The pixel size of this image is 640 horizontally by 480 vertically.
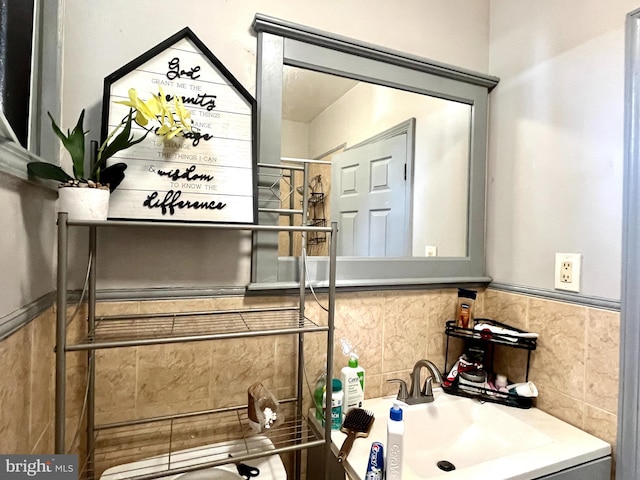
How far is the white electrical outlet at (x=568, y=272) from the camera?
109 cm

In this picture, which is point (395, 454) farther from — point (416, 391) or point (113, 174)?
point (113, 174)

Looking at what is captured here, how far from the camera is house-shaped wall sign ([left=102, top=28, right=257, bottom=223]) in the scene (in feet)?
2.95

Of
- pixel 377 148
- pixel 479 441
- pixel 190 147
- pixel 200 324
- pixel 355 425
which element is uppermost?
pixel 377 148

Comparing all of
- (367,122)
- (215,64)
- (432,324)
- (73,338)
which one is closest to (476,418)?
(432,324)

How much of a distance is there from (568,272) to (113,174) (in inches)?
53.4

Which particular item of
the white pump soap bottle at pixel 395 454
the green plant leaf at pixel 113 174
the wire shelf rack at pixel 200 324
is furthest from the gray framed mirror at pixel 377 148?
the white pump soap bottle at pixel 395 454

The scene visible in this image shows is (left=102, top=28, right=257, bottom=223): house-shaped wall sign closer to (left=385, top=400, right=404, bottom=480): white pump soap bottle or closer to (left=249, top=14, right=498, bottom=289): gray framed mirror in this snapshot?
(left=249, top=14, right=498, bottom=289): gray framed mirror

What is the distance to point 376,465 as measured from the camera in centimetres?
79

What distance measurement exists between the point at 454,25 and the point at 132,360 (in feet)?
5.36

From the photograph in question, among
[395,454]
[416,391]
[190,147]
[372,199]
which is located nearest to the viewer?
[395,454]

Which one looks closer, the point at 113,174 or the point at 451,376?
the point at 113,174

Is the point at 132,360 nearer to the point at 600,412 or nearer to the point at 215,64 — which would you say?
the point at 215,64

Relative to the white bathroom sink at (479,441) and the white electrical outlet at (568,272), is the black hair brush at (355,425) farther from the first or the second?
the white electrical outlet at (568,272)

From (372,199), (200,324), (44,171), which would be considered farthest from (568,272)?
(44,171)
